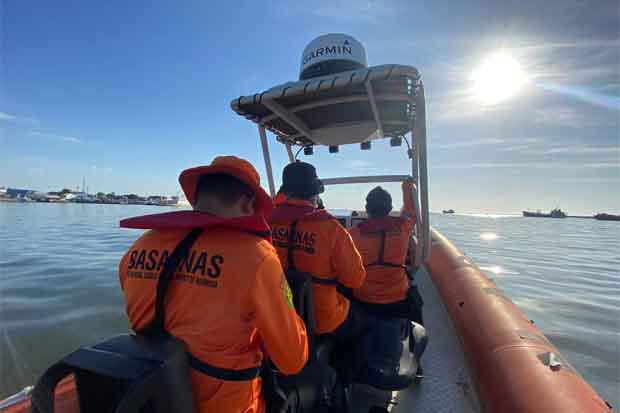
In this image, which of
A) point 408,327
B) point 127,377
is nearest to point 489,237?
point 408,327

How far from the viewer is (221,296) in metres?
0.88

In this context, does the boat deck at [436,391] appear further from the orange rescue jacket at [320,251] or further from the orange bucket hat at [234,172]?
the orange bucket hat at [234,172]

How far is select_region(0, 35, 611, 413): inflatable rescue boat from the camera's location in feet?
4.49

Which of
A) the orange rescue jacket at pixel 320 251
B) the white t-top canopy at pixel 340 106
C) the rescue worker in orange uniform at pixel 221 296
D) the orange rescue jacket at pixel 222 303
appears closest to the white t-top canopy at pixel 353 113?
the white t-top canopy at pixel 340 106

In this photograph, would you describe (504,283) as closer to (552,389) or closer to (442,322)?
(442,322)

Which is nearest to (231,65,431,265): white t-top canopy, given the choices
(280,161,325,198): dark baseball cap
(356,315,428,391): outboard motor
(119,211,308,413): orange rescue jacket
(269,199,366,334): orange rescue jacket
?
(280,161,325,198): dark baseball cap

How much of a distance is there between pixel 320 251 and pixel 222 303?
834 mm

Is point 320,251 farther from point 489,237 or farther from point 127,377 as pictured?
point 489,237

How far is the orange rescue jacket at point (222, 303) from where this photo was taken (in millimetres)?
877

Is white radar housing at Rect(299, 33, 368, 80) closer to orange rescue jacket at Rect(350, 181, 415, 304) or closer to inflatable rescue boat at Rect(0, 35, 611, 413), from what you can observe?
inflatable rescue boat at Rect(0, 35, 611, 413)

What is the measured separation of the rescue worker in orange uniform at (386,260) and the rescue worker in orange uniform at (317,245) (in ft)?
1.90

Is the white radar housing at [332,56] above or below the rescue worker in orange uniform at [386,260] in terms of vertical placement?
above

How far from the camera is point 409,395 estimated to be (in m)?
1.99

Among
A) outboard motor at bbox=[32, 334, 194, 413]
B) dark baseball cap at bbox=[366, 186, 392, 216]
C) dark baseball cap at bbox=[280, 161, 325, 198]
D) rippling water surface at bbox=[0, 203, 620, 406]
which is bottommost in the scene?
rippling water surface at bbox=[0, 203, 620, 406]
